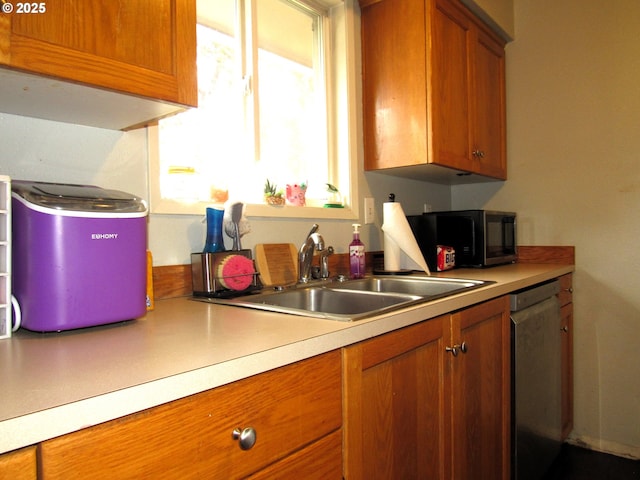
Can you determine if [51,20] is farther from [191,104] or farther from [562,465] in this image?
[562,465]

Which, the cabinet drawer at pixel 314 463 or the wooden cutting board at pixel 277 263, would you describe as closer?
the cabinet drawer at pixel 314 463

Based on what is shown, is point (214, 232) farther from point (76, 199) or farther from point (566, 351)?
point (566, 351)

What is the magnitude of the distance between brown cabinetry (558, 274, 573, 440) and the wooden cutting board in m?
1.31

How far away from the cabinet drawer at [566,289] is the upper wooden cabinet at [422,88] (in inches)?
26.6

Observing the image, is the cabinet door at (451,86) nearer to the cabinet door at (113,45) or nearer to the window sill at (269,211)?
the window sill at (269,211)

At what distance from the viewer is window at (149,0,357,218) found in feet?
4.97

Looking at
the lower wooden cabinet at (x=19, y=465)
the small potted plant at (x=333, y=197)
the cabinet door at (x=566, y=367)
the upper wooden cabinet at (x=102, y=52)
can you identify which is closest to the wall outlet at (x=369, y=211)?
the small potted plant at (x=333, y=197)

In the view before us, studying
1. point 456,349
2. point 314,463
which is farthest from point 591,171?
point 314,463

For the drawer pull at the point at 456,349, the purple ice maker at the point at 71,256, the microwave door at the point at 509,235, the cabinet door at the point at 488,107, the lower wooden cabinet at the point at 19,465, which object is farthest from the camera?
the microwave door at the point at 509,235

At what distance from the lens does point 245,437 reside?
663 millimetres

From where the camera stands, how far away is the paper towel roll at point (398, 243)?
184cm

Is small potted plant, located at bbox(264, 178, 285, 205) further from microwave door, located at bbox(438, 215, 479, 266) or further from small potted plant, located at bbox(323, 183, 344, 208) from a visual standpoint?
microwave door, located at bbox(438, 215, 479, 266)

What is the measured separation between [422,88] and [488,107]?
2.20 feet

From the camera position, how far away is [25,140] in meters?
1.02
